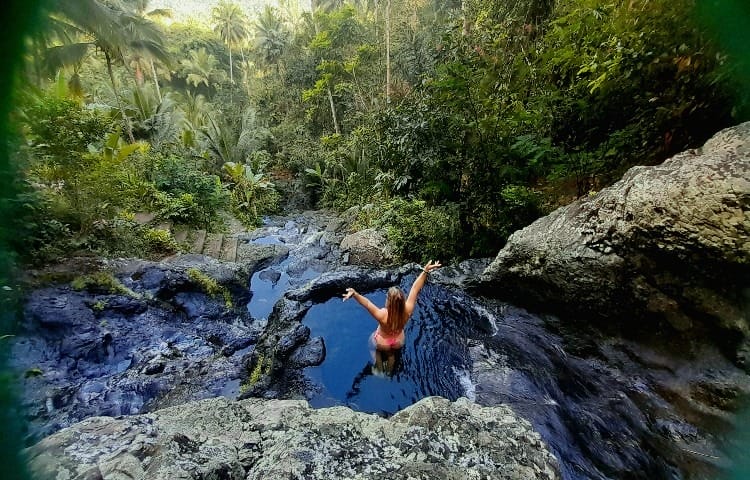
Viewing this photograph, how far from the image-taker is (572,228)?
3.97m

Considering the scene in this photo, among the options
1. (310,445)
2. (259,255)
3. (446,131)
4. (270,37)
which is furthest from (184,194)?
(270,37)

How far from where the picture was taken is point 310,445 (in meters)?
1.95

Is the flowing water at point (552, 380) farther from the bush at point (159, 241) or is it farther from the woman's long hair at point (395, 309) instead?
the bush at point (159, 241)

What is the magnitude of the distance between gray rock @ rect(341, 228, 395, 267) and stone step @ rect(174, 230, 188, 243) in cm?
412

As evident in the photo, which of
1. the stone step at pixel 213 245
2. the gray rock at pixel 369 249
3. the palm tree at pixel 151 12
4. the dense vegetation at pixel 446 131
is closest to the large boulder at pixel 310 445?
the dense vegetation at pixel 446 131

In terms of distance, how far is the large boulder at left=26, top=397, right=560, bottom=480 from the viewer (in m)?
1.80

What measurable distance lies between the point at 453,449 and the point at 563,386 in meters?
1.98

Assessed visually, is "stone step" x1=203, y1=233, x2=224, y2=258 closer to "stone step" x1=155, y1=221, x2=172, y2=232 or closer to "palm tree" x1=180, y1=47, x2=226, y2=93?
"stone step" x1=155, y1=221, x2=172, y2=232

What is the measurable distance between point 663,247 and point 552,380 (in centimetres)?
160

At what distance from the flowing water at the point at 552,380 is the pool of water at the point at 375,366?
0.04 ft

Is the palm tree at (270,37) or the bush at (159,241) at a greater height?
the palm tree at (270,37)

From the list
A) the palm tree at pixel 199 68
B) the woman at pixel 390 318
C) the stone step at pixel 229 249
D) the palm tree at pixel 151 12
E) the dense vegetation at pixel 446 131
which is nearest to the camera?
the dense vegetation at pixel 446 131

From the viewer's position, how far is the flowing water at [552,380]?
2.63 m

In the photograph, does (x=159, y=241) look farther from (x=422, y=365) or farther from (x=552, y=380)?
(x=552, y=380)
